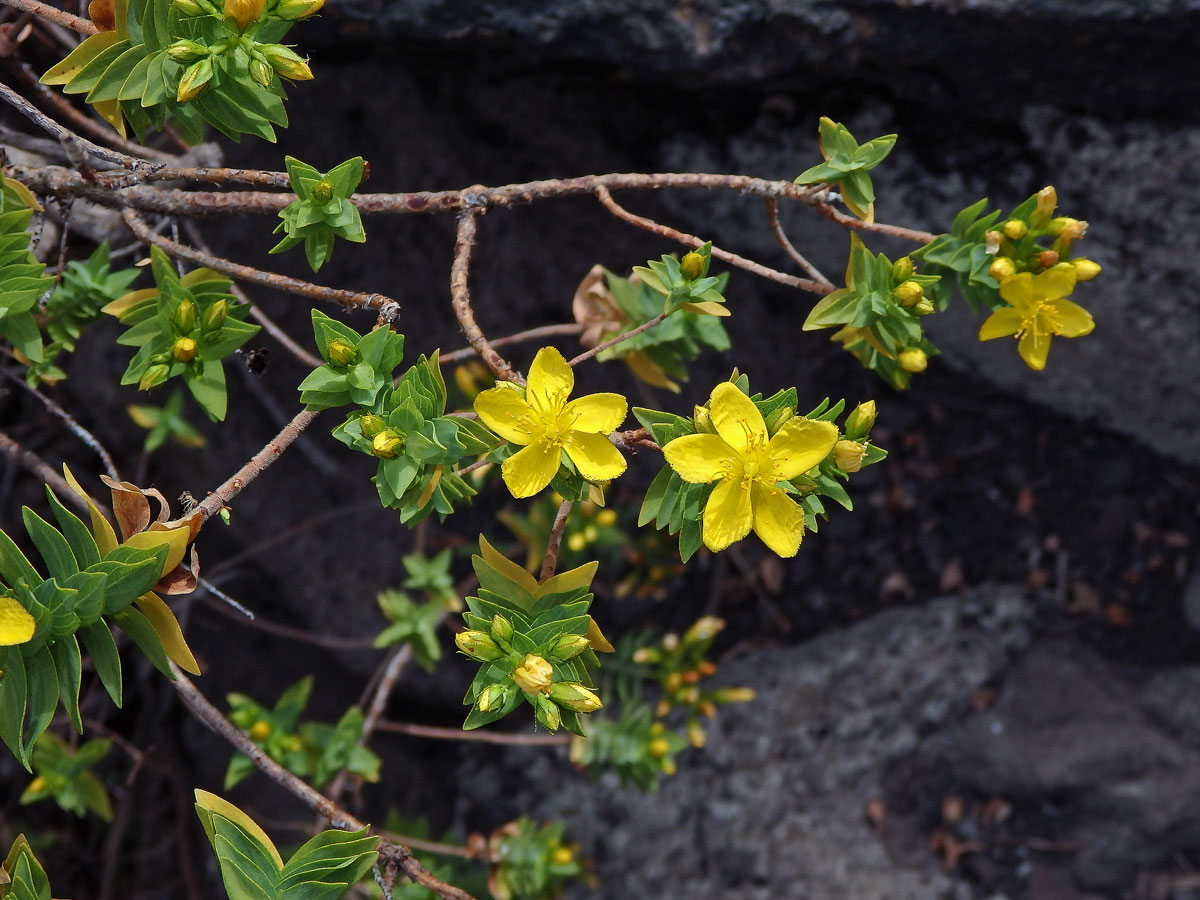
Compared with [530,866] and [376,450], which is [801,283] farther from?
[530,866]

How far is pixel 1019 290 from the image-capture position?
182cm

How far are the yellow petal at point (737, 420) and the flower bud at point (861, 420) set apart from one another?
186 millimetres

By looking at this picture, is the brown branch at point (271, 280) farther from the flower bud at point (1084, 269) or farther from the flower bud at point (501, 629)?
the flower bud at point (1084, 269)

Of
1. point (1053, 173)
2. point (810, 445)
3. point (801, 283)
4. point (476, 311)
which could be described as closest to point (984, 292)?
point (801, 283)

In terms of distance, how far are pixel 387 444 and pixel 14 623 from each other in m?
0.59

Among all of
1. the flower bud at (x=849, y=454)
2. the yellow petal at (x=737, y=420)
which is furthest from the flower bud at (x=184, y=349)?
the flower bud at (x=849, y=454)

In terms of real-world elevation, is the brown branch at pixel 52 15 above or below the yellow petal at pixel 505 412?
above

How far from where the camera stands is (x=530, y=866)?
7.78ft

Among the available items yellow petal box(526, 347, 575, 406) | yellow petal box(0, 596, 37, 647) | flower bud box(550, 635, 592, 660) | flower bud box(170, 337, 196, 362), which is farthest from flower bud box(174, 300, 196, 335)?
flower bud box(550, 635, 592, 660)

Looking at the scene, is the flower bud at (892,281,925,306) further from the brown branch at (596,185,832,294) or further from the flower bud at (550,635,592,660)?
the flower bud at (550,635,592,660)

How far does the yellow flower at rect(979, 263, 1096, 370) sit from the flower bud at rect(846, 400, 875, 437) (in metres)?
0.40

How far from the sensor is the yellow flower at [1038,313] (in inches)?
71.0

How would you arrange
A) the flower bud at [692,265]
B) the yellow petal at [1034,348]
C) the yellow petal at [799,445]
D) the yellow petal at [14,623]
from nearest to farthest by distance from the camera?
the yellow petal at [14,623], the yellow petal at [799,445], the flower bud at [692,265], the yellow petal at [1034,348]

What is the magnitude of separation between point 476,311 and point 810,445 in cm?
170
